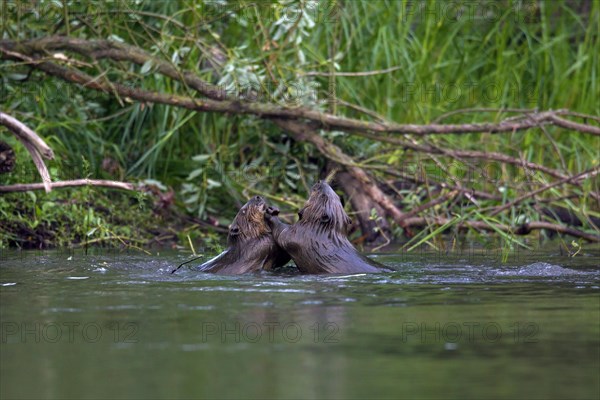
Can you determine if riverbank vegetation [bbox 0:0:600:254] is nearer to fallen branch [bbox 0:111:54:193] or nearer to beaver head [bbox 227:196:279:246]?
fallen branch [bbox 0:111:54:193]

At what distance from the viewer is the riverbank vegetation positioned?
754cm

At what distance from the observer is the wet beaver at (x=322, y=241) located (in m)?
5.43

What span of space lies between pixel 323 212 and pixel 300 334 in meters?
1.88

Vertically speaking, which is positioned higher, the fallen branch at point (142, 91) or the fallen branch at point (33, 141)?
the fallen branch at point (142, 91)

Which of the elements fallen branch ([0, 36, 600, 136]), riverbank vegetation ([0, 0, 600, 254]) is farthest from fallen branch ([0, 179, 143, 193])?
fallen branch ([0, 36, 600, 136])

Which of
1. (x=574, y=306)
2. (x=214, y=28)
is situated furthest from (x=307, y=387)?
(x=214, y=28)

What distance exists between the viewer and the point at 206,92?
775 cm

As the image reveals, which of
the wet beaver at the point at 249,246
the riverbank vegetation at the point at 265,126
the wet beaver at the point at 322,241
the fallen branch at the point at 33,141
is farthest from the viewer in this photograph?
the riverbank vegetation at the point at 265,126

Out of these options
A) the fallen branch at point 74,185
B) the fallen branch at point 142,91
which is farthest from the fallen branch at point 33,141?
the fallen branch at point 142,91

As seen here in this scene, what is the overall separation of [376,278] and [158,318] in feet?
4.93

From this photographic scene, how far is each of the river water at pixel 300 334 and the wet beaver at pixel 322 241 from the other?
134 mm

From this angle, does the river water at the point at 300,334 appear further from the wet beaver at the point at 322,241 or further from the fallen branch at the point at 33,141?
the fallen branch at the point at 33,141

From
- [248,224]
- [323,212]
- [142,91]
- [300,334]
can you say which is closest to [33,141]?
[248,224]

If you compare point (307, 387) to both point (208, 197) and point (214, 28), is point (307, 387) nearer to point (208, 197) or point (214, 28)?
point (208, 197)
